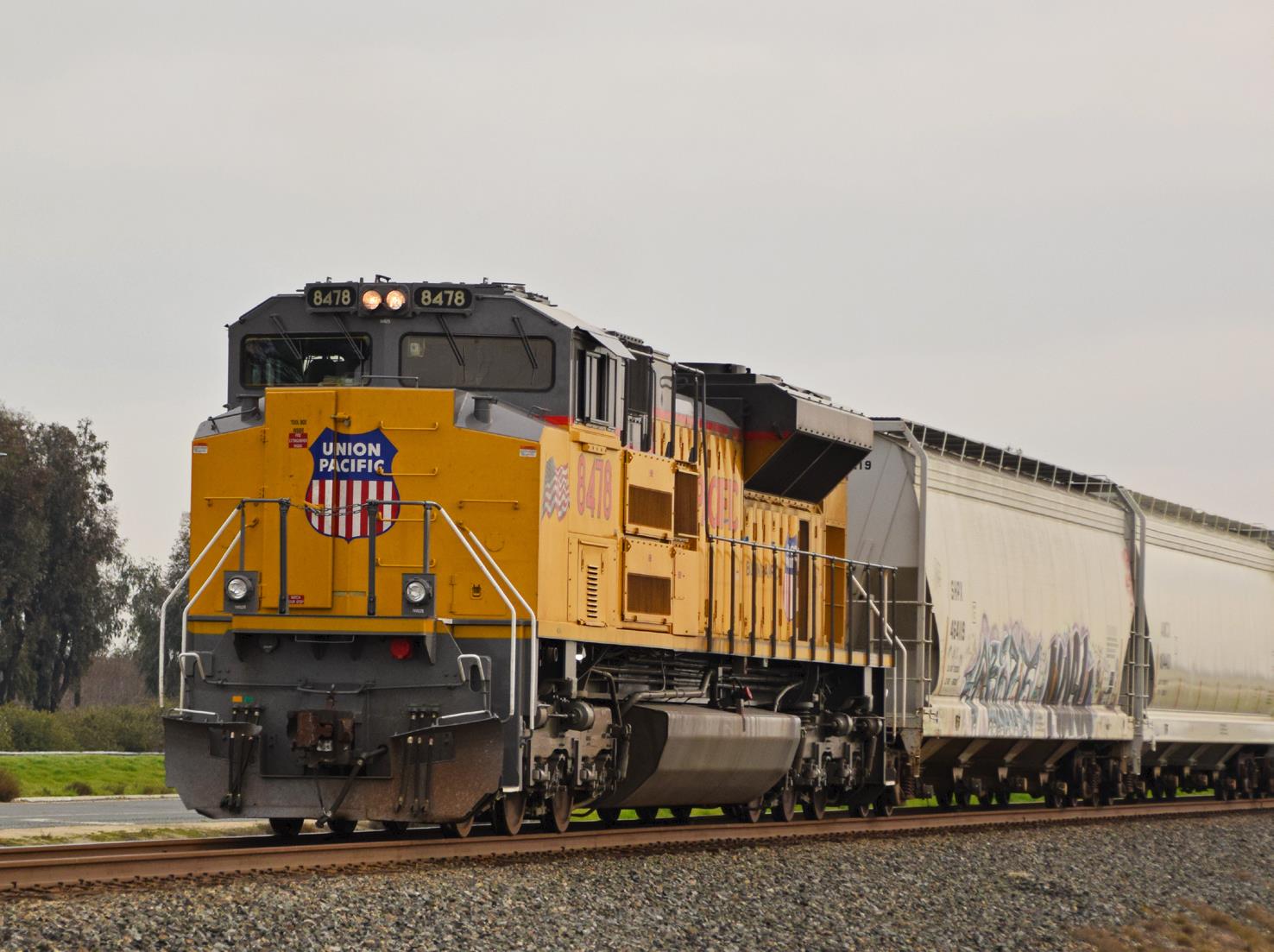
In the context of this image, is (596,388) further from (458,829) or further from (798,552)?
(798,552)

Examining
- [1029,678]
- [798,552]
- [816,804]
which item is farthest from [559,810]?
[1029,678]

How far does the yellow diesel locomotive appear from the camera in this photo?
1365 cm

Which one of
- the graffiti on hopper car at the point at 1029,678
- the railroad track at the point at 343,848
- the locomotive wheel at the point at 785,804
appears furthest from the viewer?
the graffiti on hopper car at the point at 1029,678

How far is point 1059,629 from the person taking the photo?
25.1m

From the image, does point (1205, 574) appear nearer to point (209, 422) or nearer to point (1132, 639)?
point (1132, 639)

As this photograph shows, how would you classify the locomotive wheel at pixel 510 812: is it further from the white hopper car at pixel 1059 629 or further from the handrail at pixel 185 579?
the white hopper car at pixel 1059 629

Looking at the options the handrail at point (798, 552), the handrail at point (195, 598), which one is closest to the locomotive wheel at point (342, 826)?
the handrail at point (195, 598)

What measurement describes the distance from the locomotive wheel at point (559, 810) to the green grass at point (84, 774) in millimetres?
15691

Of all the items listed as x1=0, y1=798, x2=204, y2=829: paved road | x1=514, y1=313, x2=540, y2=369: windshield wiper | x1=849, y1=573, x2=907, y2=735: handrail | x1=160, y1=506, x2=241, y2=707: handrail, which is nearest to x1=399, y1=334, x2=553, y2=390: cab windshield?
x1=514, y1=313, x2=540, y2=369: windshield wiper

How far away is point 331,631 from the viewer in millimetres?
13781

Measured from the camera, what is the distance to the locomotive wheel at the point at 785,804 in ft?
62.5

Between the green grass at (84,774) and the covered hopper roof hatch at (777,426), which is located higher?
the covered hopper roof hatch at (777,426)

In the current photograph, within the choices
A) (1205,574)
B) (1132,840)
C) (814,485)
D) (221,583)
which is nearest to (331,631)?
(221,583)

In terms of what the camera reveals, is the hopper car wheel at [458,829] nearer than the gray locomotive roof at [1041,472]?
Yes
